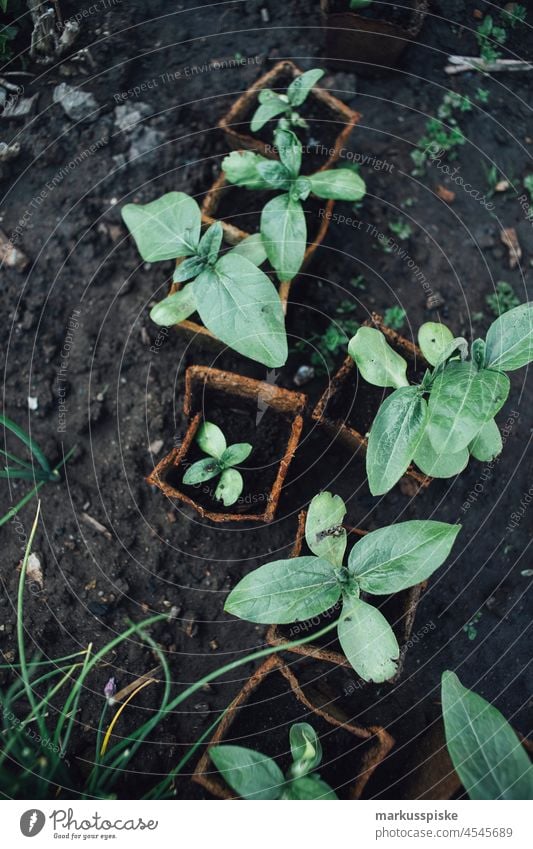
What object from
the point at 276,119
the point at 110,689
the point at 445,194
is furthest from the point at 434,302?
the point at 110,689

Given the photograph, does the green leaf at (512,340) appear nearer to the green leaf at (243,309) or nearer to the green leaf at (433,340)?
the green leaf at (433,340)

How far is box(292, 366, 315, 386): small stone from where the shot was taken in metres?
1.86

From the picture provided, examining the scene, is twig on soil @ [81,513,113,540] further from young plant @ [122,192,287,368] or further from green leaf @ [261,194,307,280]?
green leaf @ [261,194,307,280]

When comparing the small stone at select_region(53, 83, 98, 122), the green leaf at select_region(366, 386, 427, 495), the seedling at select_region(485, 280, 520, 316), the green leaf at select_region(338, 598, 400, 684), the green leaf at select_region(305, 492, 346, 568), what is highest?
the small stone at select_region(53, 83, 98, 122)

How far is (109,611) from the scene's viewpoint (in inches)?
69.3

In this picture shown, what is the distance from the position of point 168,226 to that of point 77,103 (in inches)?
37.2

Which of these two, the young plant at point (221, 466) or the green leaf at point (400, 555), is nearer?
the green leaf at point (400, 555)

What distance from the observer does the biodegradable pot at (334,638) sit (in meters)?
1.46

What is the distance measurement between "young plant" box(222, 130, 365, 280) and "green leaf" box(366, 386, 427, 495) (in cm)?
44

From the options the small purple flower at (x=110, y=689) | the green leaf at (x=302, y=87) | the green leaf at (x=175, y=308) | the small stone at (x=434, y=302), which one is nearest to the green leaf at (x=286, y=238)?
the green leaf at (x=175, y=308)

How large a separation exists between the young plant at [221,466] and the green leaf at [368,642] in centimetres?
42

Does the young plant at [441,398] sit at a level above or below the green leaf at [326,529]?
above

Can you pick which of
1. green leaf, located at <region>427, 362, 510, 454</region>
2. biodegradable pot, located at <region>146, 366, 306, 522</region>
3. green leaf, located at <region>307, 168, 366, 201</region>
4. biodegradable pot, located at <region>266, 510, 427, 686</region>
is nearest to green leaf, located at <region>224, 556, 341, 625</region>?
biodegradable pot, located at <region>266, 510, 427, 686</region>

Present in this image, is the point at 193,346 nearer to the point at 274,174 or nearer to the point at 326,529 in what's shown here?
the point at 274,174
